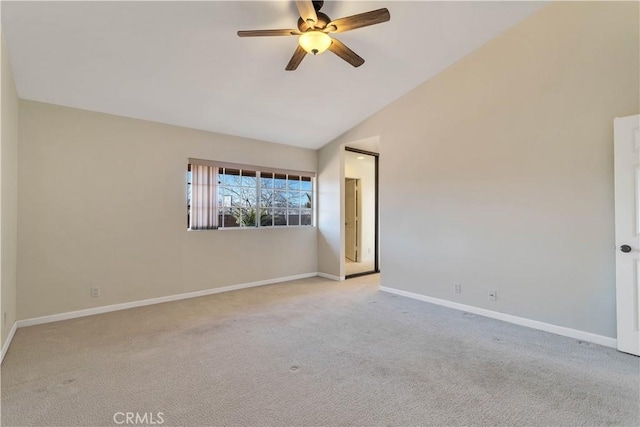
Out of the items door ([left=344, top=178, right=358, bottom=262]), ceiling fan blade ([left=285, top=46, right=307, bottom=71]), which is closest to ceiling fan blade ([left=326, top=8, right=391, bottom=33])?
ceiling fan blade ([left=285, top=46, right=307, bottom=71])

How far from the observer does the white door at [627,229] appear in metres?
2.67

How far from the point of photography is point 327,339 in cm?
304

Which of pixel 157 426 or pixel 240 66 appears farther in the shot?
pixel 240 66

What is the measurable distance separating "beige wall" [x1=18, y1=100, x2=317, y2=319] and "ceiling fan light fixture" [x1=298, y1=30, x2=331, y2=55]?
2676 mm

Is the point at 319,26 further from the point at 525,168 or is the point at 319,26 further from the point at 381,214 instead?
the point at 381,214

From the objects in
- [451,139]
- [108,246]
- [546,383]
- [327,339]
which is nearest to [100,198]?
[108,246]

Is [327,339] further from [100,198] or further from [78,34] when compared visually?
[78,34]

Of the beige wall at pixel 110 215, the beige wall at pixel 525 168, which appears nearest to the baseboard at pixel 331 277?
the beige wall at pixel 525 168

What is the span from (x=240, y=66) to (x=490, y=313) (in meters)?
4.04

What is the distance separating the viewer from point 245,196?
5.23 m

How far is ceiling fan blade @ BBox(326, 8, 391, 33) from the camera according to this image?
229cm

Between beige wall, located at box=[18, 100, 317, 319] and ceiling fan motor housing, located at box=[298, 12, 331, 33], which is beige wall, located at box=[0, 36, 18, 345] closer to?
beige wall, located at box=[18, 100, 317, 319]

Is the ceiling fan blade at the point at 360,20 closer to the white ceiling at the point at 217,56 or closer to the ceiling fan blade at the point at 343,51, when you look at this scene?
the ceiling fan blade at the point at 343,51

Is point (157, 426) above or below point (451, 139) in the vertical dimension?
below
